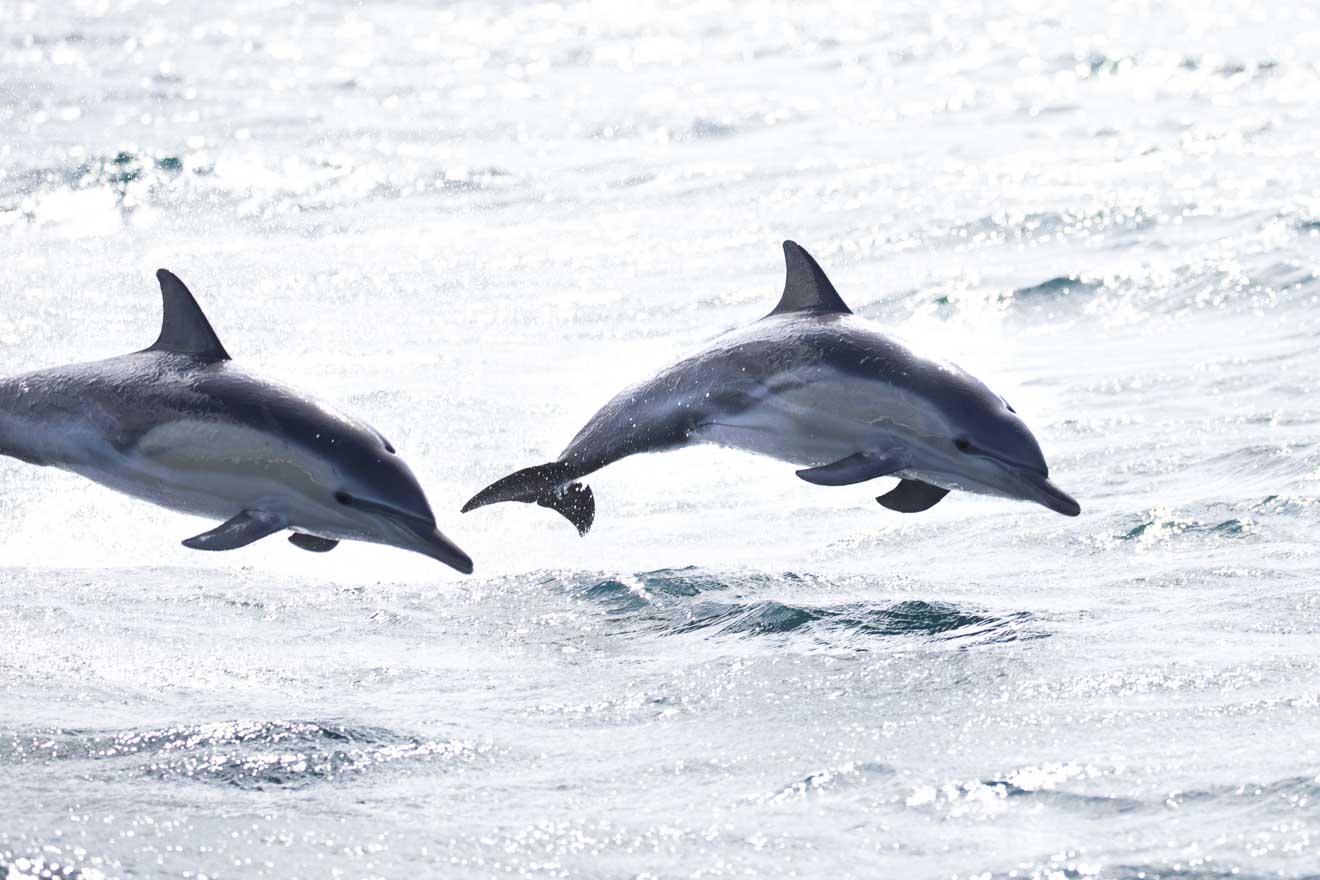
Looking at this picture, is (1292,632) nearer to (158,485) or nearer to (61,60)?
(158,485)

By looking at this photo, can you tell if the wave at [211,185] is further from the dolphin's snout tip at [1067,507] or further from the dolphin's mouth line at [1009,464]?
the dolphin's snout tip at [1067,507]

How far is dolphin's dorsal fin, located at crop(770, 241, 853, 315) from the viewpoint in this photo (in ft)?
23.7

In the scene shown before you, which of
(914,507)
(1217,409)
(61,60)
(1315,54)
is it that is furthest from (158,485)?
(61,60)

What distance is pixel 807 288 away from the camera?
725 centimetres

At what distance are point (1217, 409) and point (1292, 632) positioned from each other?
4831 mm

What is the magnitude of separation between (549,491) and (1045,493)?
Answer: 5.99ft

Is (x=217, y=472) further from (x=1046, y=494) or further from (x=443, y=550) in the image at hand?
(x=1046, y=494)

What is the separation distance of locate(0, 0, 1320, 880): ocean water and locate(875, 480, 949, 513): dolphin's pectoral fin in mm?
587

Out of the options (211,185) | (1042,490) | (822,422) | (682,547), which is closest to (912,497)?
(822,422)

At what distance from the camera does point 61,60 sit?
1373 inches

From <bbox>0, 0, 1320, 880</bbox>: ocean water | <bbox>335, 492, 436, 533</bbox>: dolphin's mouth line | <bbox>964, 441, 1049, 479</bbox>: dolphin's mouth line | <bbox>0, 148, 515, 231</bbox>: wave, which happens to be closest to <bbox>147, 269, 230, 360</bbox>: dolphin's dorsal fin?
<bbox>335, 492, 436, 533</bbox>: dolphin's mouth line

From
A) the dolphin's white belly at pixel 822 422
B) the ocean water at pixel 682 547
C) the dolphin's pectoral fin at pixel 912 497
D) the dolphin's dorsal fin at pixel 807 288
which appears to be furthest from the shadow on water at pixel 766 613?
the dolphin's dorsal fin at pixel 807 288

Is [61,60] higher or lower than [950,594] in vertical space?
higher

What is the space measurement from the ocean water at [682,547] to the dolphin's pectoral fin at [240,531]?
0.67 meters
